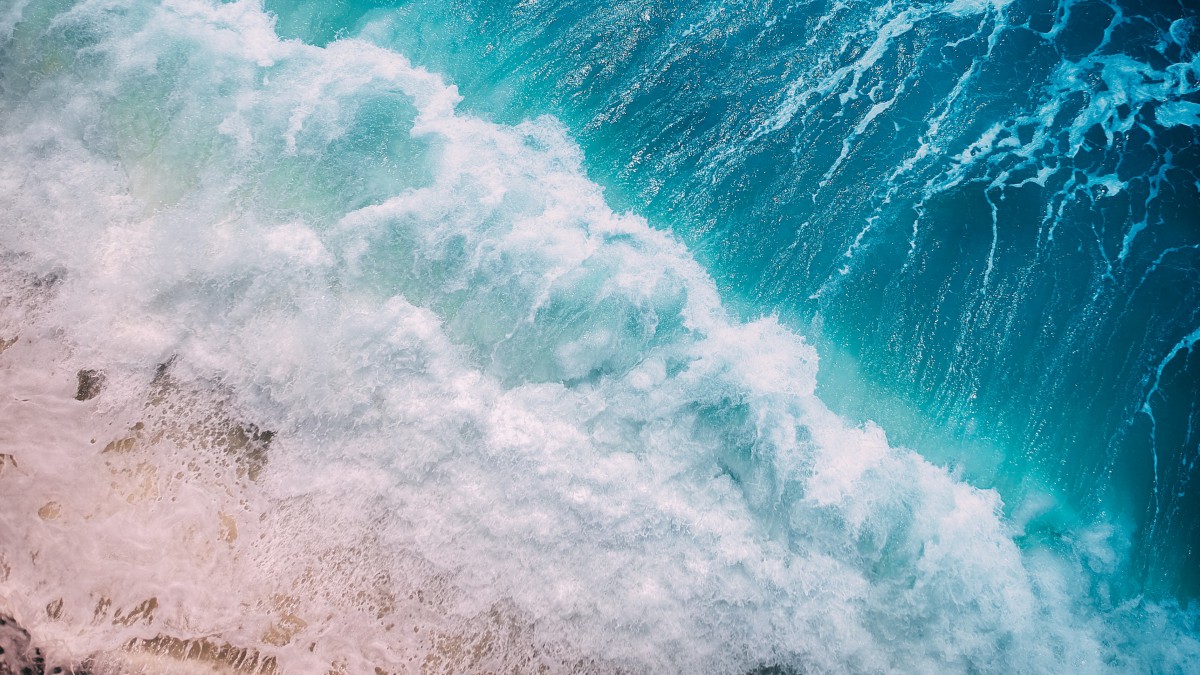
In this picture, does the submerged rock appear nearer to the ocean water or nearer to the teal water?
the ocean water

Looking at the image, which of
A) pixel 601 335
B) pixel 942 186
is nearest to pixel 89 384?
pixel 601 335

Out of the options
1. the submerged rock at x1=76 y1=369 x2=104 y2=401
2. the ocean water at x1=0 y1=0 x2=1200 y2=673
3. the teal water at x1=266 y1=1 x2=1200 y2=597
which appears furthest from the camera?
the teal water at x1=266 y1=1 x2=1200 y2=597

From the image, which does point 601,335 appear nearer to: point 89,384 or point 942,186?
point 942,186

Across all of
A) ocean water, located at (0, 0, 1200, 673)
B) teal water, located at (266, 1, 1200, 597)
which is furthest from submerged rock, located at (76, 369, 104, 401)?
teal water, located at (266, 1, 1200, 597)

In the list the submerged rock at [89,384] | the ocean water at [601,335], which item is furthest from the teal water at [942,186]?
the submerged rock at [89,384]

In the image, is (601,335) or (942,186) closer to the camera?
(601,335)

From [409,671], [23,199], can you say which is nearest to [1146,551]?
[409,671]
